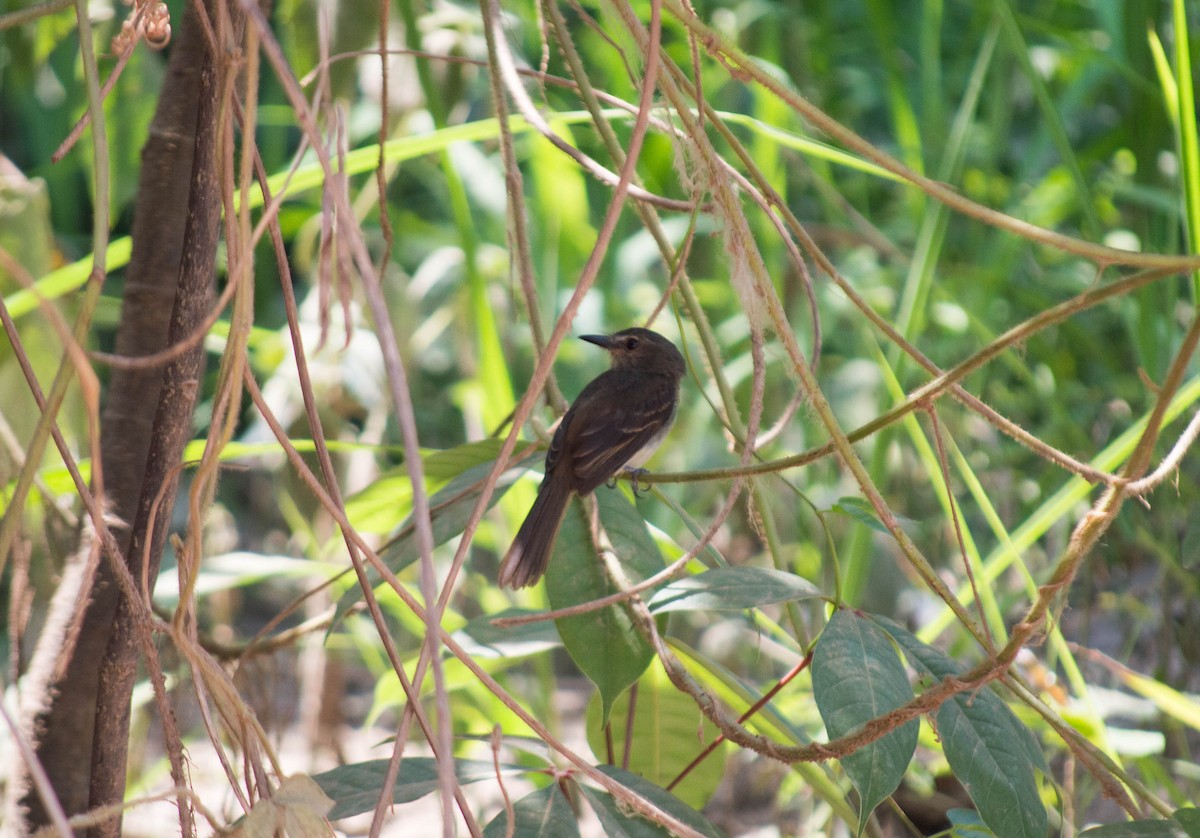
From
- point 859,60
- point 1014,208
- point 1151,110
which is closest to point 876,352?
point 1151,110

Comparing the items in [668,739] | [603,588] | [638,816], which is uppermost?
[603,588]

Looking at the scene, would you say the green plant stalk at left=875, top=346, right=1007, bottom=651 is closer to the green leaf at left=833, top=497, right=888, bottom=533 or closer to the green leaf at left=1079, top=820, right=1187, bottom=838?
the green leaf at left=833, top=497, right=888, bottom=533

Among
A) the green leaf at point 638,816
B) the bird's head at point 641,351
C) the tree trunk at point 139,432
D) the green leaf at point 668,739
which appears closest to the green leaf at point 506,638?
the green leaf at point 668,739

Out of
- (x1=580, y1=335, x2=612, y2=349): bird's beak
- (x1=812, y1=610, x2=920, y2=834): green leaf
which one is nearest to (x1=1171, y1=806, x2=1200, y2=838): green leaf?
(x1=812, y1=610, x2=920, y2=834): green leaf

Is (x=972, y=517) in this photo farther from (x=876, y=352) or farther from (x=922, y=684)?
(x=922, y=684)

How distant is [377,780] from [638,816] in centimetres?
32

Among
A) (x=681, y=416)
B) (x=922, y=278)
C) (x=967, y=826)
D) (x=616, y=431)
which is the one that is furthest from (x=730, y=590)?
(x=681, y=416)

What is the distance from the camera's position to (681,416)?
415 cm

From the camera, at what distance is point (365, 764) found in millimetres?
1434

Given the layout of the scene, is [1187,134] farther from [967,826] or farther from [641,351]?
[641,351]

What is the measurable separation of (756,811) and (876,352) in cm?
269

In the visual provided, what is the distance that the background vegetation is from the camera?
1.21m

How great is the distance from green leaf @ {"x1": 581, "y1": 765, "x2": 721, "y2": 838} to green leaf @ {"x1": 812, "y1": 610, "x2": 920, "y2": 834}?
24cm

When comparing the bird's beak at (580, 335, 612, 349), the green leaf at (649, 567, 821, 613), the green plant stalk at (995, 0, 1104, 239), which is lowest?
the bird's beak at (580, 335, 612, 349)
